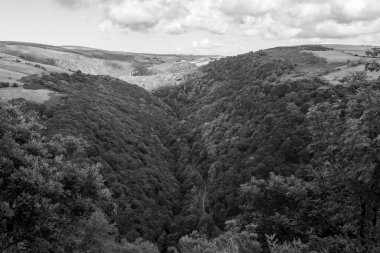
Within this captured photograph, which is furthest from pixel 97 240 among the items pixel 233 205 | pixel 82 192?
pixel 233 205

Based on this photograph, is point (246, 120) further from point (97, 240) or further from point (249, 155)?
point (97, 240)

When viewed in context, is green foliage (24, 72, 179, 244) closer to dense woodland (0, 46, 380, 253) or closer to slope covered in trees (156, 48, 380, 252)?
dense woodland (0, 46, 380, 253)

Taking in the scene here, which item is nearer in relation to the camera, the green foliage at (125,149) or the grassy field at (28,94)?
the green foliage at (125,149)

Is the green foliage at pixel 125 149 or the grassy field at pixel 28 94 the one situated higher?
the grassy field at pixel 28 94

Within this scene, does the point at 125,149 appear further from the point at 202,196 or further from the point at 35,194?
the point at 35,194

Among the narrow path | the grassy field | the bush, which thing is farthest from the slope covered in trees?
the bush

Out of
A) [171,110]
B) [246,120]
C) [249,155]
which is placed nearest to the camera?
[249,155]

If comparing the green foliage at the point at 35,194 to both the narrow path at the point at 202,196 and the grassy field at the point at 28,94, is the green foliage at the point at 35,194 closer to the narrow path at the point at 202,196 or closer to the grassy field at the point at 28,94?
the narrow path at the point at 202,196

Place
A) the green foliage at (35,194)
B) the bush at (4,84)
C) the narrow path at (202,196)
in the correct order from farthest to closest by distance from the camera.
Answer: the bush at (4,84) → the narrow path at (202,196) → the green foliage at (35,194)

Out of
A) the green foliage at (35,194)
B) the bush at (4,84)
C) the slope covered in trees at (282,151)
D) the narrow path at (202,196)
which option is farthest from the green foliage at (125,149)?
the green foliage at (35,194)
